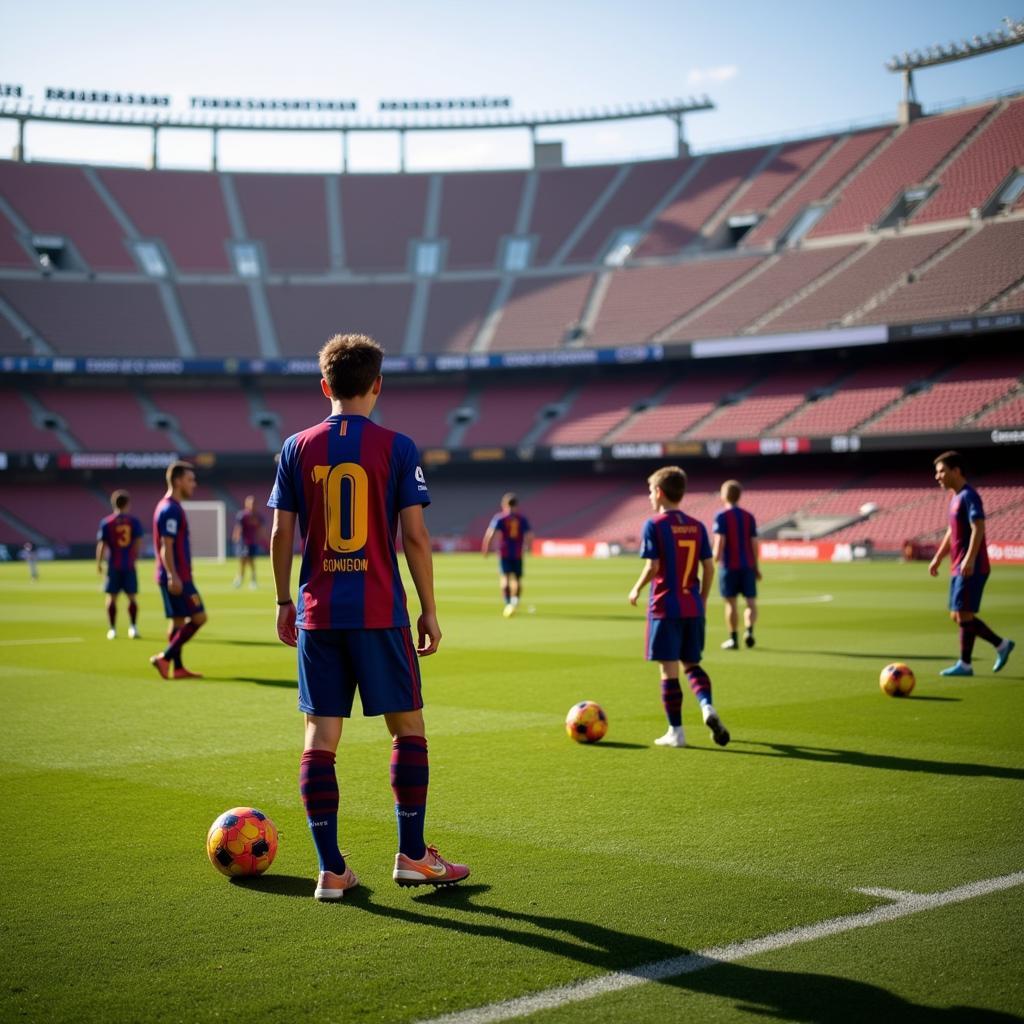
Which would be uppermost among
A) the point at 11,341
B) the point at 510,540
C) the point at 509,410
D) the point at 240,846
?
the point at 11,341

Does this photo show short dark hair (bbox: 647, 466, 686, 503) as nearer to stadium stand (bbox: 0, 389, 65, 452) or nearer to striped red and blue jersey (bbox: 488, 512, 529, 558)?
striped red and blue jersey (bbox: 488, 512, 529, 558)

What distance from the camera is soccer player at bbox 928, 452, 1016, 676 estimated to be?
12680 mm

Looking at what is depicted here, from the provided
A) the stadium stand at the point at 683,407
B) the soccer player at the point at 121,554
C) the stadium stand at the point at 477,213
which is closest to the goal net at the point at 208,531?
the stadium stand at the point at 683,407

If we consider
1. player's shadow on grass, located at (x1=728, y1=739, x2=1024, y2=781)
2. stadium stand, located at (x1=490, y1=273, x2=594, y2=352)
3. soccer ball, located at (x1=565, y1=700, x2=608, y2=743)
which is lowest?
player's shadow on grass, located at (x1=728, y1=739, x2=1024, y2=781)

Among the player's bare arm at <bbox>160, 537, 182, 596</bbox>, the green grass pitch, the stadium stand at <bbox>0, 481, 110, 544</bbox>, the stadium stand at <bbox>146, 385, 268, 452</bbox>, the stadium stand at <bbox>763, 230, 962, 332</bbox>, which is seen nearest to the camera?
the green grass pitch

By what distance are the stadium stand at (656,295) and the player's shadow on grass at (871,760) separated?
50549 millimetres

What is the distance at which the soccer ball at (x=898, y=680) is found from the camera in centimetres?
1153

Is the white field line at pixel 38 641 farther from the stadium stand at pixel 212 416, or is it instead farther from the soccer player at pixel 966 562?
the stadium stand at pixel 212 416

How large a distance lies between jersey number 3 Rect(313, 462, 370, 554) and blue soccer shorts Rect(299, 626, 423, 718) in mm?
412

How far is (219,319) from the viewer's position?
2482 inches

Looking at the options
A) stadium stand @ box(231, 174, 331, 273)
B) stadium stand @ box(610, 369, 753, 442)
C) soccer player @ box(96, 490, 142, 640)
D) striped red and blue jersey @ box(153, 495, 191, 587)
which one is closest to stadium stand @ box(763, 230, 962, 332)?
stadium stand @ box(610, 369, 753, 442)

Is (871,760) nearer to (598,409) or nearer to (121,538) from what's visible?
(121,538)

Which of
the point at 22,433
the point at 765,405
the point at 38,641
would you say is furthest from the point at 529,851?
the point at 22,433

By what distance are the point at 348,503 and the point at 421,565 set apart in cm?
44
